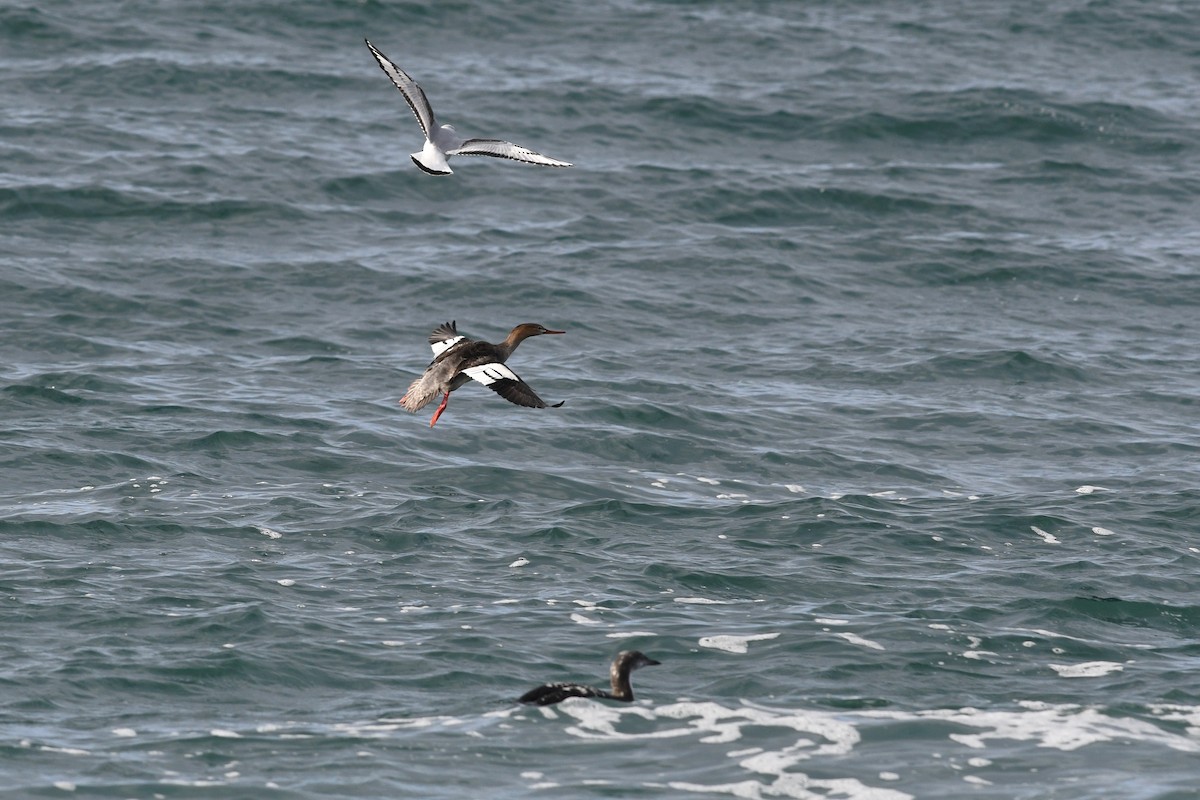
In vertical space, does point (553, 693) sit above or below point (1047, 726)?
above

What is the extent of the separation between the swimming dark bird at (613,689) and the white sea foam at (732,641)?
127 cm

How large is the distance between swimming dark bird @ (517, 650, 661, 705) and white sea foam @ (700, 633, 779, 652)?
1.27m

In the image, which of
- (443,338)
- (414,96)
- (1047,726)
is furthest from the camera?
(443,338)

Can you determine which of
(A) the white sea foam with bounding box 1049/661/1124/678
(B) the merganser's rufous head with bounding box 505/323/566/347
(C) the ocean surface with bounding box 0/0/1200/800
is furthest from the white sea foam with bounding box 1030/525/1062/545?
(B) the merganser's rufous head with bounding box 505/323/566/347

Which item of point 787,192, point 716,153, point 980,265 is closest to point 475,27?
point 716,153

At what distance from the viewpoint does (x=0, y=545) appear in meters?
17.7

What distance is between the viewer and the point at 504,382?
16297 mm

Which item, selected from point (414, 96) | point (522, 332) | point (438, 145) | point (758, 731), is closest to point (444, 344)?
point (522, 332)

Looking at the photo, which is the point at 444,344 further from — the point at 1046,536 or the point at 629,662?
the point at 1046,536

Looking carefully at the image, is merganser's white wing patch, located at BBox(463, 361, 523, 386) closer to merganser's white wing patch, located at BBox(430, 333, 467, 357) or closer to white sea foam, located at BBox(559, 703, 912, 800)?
merganser's white wing patch, located at BBox(430, 333, 467, 357)

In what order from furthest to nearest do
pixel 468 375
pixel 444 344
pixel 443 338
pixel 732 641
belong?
pixel 443 338 → pixel 444 344 → pixel 468 375 → pixel 732 641

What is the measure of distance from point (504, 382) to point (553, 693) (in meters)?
3.34

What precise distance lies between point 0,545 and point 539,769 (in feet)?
23.6

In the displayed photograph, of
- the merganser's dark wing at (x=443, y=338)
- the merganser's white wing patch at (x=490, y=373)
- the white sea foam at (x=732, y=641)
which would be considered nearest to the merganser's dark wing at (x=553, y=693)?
the white sea foam at (x=732, y=641)
